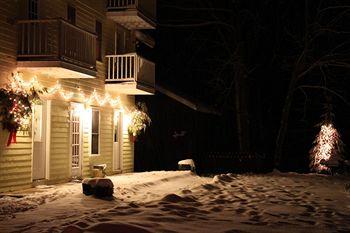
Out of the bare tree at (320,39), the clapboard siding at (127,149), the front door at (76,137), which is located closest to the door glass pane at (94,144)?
the front door at (76,137)

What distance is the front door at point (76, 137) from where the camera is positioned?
18.6 m

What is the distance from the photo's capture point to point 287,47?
3212 cm

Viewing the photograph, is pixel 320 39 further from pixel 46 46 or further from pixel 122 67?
pixel 46 46

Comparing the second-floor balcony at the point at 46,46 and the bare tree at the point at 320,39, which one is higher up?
the bare tree at the point at 320,39

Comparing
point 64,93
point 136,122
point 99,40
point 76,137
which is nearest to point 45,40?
point 64,93

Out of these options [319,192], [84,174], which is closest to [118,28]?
[84,174]

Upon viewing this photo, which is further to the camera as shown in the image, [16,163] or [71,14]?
[71,14]

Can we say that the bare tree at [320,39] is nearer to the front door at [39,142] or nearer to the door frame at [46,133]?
the door frame at [46,133]

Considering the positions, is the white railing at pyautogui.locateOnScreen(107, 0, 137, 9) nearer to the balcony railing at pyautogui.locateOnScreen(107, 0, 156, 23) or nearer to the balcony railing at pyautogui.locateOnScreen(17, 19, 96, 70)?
the balcony railing at pyautogui.locateOnScreen(107, 0, 156, 23)

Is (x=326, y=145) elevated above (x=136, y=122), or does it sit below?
below

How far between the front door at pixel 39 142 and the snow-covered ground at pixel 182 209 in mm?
727

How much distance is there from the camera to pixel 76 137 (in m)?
19.0

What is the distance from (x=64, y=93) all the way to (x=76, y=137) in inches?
76.3

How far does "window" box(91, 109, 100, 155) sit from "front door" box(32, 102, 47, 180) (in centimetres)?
408
